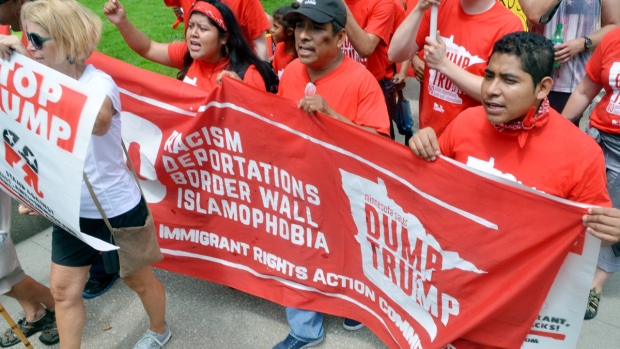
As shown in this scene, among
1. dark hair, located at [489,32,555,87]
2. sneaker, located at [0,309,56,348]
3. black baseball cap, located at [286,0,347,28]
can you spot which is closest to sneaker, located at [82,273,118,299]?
sneaker, located at [0,309,56,348]

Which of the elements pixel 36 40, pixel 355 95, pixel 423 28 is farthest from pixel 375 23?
pixel 36 40

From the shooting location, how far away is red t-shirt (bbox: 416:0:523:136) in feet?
10.4

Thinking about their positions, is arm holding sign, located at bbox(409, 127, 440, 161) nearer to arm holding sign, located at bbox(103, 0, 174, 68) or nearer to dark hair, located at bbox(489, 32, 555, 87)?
dark hair, located at bbox(489, 32, 555, 87)

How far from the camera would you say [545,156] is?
91.0 inches

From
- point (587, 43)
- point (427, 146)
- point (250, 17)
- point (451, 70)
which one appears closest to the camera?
point (427, 146)

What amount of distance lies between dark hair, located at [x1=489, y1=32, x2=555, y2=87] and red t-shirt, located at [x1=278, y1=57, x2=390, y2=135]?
2.44 feet

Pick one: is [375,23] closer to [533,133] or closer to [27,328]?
[533,133]

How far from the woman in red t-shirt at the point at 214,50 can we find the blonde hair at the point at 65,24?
2.77ft

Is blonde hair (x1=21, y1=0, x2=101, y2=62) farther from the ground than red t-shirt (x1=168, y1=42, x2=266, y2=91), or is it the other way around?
blonde hair (x1=21, y1=0, x2=101, y2=62)

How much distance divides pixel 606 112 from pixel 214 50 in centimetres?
225

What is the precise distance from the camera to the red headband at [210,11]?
344cm

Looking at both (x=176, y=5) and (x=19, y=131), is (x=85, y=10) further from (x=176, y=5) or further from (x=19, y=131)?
(x=176, y=5)

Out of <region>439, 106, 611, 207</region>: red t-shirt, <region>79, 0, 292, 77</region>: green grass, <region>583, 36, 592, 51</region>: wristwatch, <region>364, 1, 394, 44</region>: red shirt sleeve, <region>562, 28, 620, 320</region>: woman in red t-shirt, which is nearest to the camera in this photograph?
<region>439, 106, 611, 207</region>: red t-shirt

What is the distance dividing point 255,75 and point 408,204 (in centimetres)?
138
